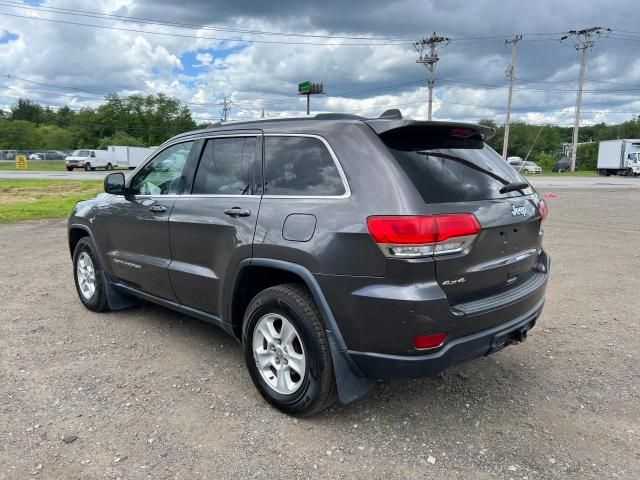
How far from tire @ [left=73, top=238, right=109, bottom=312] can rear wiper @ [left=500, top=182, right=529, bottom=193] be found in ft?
12.4

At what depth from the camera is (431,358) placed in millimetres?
2707

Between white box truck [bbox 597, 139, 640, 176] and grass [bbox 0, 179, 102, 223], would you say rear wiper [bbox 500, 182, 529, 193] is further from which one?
white box truck [bbox 597, 139, 640, 176]

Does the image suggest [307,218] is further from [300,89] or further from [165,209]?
[300,89]

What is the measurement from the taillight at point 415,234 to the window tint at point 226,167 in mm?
1146

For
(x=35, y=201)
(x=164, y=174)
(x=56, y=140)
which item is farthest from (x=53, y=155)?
(x=164, y=174)

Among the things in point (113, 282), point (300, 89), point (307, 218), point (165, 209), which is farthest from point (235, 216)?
point (300, 89)

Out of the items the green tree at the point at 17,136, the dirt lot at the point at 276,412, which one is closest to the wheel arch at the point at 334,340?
the dirt lot at the point at 276,412

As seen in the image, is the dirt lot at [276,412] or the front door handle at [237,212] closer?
the dirt lot at [276,412]

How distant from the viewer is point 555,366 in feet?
12.9

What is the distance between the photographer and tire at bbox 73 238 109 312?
5051mm

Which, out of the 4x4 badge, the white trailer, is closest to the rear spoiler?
the 4x4 badge

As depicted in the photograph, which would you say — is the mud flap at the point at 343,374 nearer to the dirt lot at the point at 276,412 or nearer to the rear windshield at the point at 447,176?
the dirt lot at the point at 276,412

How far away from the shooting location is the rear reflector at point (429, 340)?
105 inches

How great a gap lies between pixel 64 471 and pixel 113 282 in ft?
8.13
